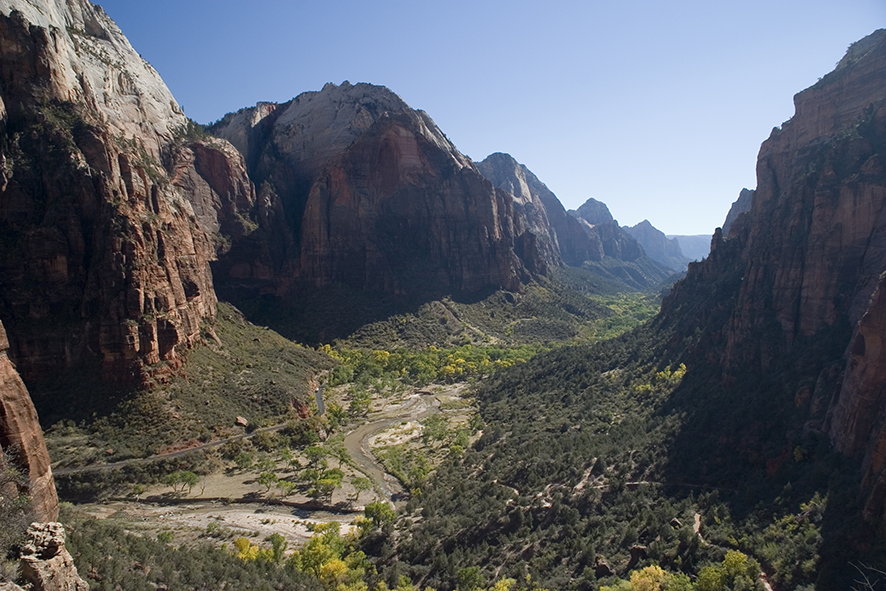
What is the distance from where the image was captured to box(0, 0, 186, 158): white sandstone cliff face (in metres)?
69.3

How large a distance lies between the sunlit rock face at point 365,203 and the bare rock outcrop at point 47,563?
325 feet

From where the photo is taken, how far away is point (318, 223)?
12612 centimetres

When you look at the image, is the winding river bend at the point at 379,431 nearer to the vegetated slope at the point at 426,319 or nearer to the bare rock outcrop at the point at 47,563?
the vegetated slope at the point at 426,319

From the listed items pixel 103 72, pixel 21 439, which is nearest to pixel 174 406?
pixel 21 439

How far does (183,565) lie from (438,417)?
45445 mm

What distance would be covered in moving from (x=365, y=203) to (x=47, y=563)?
12073cm

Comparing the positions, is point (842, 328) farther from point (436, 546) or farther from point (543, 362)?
point (543, 362)

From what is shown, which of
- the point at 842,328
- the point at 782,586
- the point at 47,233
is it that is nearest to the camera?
the point at 782,586

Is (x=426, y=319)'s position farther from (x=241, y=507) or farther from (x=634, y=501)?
(x=634, y=501)

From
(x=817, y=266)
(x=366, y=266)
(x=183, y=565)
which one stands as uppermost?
(x=366, y=266)

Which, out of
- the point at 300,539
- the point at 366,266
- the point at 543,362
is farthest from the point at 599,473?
the point at 366,266

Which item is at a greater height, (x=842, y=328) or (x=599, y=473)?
(x=842, y=328)

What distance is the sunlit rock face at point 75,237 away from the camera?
53156 mm

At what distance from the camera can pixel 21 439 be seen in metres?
22.7
